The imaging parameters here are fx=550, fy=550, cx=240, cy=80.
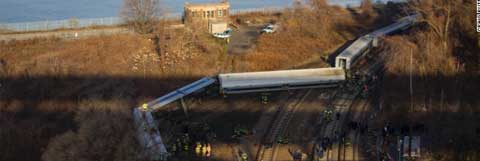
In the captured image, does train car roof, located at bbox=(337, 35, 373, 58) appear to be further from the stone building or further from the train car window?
the stone building

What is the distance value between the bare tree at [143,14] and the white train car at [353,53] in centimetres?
371

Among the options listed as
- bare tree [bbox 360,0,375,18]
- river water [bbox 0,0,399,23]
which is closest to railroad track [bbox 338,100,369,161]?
bare tree [bbox 360,0,375,18]

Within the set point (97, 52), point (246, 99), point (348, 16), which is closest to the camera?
point (246, 99)

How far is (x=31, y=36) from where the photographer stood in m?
10.2

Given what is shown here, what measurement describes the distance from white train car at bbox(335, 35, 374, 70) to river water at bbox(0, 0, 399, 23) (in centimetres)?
517

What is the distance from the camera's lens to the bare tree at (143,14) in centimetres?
1033

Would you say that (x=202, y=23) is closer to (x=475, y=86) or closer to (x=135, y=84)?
(x=135, y=84)

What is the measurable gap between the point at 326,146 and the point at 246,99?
69.9 inches

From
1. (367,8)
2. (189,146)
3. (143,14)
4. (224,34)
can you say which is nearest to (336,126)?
(189,146)

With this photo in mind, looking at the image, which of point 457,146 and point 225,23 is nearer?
point 457,146

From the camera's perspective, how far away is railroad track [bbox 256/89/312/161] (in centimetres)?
543

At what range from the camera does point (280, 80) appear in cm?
762

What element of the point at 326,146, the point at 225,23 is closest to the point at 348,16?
the point at 225,23

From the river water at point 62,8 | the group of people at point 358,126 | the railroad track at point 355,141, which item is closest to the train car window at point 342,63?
the railroad track at point 355,141
